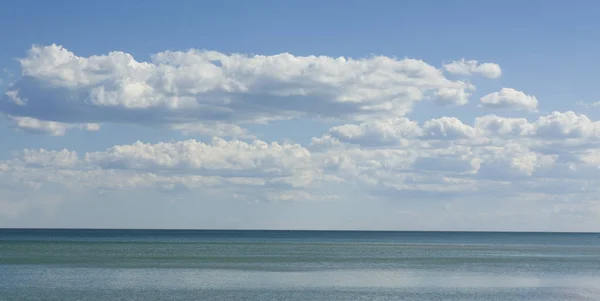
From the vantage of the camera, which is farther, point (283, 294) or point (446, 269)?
point (446, 269)

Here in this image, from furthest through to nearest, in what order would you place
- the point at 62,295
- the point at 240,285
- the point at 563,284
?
the point at 563,284, the point at 240,285, the point at 62,295

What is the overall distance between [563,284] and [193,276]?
29180 millimetres

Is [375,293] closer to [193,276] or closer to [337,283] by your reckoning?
[337,283]

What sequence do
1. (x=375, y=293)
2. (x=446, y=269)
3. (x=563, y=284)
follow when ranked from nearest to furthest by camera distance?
(x=375, y=293) → (x=563, y=284) → (x=446, y=269)

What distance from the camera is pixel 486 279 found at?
211ft

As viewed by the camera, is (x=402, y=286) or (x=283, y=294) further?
(x=402, y=286)

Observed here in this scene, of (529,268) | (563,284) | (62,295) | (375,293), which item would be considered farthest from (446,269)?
(62,295)

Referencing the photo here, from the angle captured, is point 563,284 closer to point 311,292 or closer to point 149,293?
point 311,292

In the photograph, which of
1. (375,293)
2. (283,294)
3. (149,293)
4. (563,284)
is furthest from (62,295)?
(563,284)

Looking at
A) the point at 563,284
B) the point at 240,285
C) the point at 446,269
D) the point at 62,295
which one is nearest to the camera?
the point at 62,295

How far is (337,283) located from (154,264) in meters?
25.8

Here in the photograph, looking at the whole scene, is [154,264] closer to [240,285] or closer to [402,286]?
→ [240,285]

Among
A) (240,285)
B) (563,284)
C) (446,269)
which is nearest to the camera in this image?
(240,285)

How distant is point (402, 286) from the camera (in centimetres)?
5803
